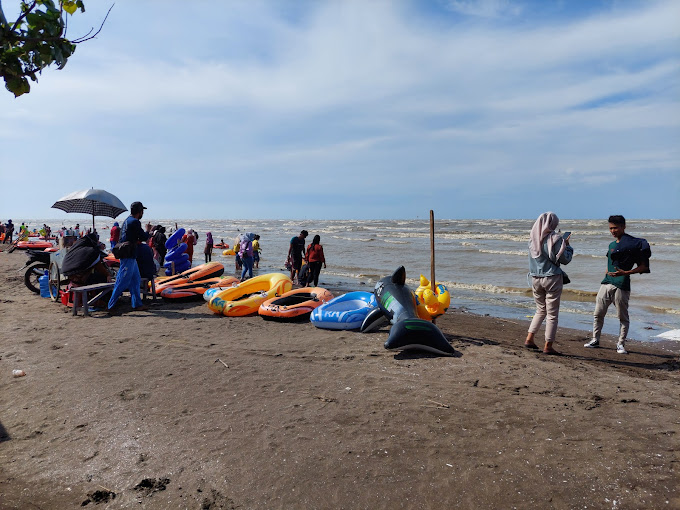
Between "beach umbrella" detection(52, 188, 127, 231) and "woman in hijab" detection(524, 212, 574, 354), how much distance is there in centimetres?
906

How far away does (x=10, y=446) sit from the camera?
129 inches

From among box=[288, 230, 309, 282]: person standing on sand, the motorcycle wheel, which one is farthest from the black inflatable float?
the motorcycle wheel

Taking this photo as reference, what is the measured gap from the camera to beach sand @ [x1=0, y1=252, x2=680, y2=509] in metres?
2.69

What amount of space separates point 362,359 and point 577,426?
239 cm

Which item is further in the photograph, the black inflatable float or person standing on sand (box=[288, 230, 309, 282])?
person standing on sand (box=[288, 230, 309, 282])

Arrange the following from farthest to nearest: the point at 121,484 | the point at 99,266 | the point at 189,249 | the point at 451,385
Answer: the point at 189,249
the point at 99,266
the point at 451,385
the point at 121,484

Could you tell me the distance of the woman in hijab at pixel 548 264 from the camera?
5.41m

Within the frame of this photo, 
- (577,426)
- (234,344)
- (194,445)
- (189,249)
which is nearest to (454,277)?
(189,249)

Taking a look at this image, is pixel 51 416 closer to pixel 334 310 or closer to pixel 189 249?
pixel 334 310

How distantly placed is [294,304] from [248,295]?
4.31 feet

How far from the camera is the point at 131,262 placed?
785 cm

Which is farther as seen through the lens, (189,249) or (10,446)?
(189,249)

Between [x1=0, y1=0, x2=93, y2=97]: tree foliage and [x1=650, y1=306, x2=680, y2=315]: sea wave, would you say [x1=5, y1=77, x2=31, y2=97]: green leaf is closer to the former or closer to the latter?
[x1=0, y1=0, x2=93, y2=97]: tree foliage

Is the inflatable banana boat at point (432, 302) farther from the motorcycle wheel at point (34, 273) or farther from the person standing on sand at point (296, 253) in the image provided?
the motorcycle wheel at point (34, 273)
